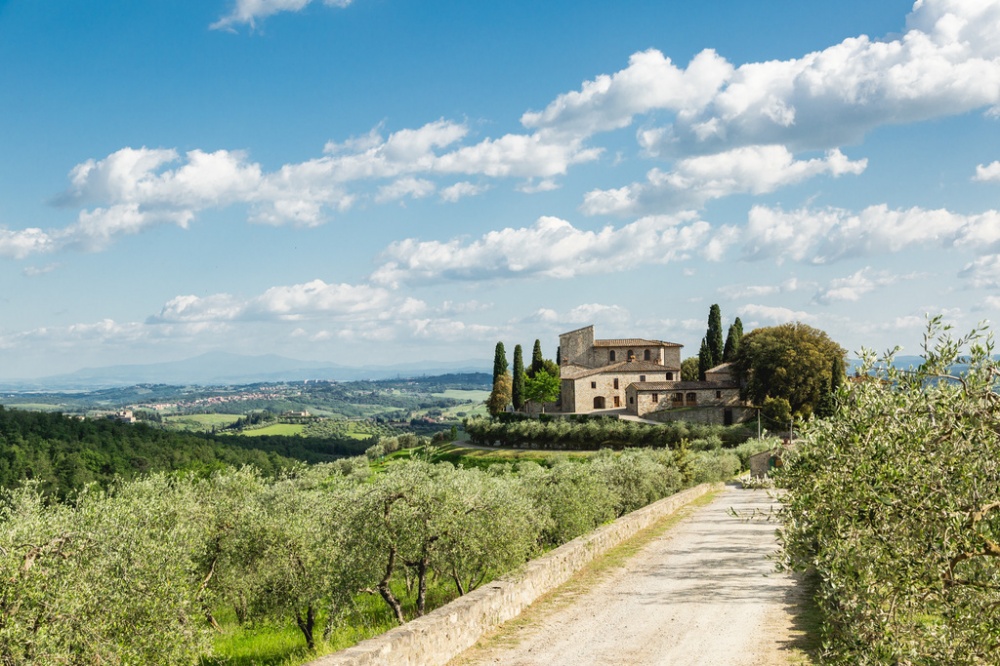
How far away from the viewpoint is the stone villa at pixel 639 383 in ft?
298

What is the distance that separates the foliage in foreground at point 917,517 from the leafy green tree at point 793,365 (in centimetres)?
7830

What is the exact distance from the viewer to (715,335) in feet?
332

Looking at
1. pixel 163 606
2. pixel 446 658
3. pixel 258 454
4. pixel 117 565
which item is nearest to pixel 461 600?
pixel 446 658

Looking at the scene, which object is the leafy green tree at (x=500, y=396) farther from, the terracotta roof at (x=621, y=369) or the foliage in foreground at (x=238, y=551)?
the foliage in foreground at (x=238, y=551)

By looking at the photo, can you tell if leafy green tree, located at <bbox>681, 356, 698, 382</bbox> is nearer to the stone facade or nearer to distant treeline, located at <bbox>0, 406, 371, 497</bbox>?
the stone facade

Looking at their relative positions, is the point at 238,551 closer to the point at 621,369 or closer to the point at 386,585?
the point at 386,585

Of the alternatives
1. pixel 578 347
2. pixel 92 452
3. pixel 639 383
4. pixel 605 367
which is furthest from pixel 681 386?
pixel 92 452

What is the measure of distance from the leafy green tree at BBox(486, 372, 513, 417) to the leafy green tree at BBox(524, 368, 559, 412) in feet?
23.7

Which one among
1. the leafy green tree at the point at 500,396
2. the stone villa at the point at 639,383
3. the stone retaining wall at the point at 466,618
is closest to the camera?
the stone retaining wall at the point at 466,618

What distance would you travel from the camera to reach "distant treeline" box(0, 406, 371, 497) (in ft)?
279

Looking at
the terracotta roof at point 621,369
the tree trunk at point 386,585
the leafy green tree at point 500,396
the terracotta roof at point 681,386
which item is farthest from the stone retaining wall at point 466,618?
the leafy green tree at point 500,396

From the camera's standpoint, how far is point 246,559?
19.7 meters

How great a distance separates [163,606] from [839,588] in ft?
37.2

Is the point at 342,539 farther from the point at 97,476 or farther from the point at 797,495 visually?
the point at 97,476
